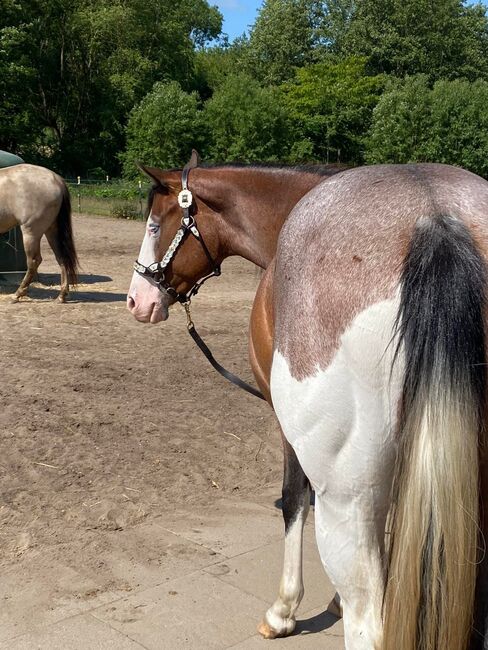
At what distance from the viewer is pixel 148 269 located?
3293 mm

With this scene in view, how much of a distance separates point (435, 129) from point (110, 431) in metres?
32.1

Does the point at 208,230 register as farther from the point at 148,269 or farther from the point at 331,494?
the point at 331,494

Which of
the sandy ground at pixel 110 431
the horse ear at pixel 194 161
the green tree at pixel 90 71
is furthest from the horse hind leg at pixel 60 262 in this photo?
the green tree at pixel 90 71

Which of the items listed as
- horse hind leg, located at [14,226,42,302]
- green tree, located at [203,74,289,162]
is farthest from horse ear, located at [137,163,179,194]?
green tree, located at [203,74,289,162]

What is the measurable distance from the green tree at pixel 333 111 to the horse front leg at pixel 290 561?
112 feet

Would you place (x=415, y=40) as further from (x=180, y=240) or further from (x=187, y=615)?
(x=187, y=615)

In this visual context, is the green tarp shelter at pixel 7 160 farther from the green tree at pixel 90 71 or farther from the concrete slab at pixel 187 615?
the green tree at pixel 90 71

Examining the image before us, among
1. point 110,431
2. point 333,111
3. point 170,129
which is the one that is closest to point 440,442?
point 110,431

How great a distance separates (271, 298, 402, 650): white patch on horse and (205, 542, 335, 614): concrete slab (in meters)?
1.59

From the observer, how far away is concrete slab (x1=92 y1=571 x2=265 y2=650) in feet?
9.68

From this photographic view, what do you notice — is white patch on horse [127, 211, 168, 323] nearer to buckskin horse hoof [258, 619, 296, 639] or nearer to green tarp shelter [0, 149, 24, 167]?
buckskin horse hoof [258, 619, 296, 639]

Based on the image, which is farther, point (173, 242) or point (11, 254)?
point (11, 254)

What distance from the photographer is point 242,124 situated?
104 ft

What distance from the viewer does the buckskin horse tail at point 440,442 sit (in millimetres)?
1555
